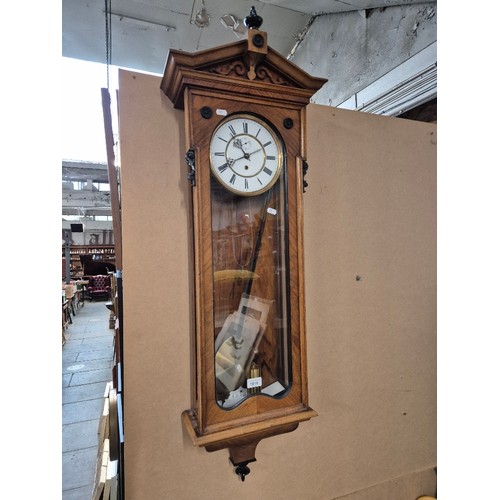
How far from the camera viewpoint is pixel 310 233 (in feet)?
3.94

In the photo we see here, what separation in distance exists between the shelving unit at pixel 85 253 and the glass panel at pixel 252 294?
34.2ft

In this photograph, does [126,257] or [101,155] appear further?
[101,155]

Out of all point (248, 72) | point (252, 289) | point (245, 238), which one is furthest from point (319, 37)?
point (252, 289)

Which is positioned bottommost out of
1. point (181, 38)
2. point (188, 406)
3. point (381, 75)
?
point (188, 406)

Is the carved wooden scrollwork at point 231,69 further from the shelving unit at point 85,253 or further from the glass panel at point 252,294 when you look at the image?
the shelving unit at point 85,253

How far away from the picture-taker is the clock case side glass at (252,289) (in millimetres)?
994

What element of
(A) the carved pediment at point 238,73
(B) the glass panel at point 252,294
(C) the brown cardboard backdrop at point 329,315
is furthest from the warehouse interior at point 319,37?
(B) the glass panel at point 252,294

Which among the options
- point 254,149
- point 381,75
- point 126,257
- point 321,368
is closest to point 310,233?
point 254,149

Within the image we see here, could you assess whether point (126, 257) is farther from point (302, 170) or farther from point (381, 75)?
point (381, 75)

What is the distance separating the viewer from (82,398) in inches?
120

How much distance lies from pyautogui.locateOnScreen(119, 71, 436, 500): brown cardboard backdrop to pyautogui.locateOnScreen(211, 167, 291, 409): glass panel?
123mm

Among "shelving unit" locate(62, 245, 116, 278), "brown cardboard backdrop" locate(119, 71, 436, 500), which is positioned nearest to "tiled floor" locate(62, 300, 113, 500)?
"brown cardboard backdrop" locate(119, 71, 436, 500)
